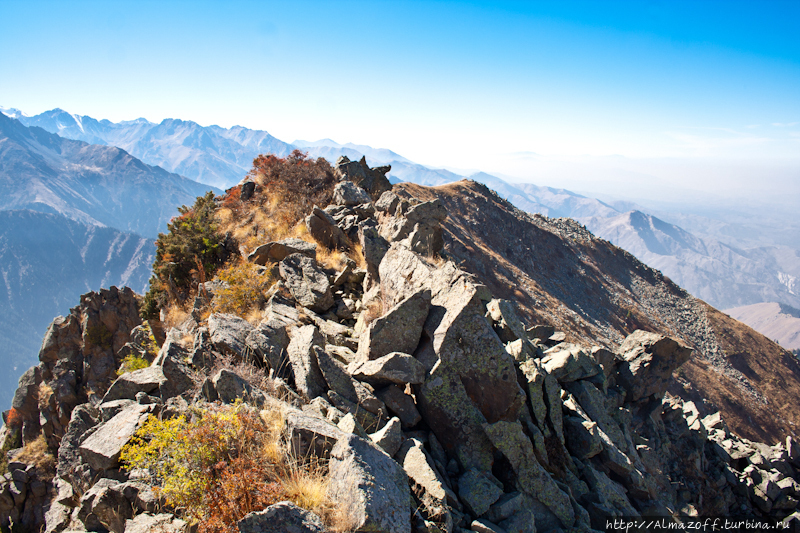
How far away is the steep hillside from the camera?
4372cm

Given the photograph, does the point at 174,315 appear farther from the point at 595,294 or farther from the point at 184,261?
the point at 595,294

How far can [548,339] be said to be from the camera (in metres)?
12.2

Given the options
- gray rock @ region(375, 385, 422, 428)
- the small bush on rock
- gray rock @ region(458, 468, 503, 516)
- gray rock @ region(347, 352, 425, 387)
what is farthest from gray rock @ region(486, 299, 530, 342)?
the small bush on rock

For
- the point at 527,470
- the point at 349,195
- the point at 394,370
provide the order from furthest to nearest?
the point at 349,195 < the point at 394,370 < the point at 527,470

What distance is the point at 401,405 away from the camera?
601 centimetres

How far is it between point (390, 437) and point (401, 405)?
894 mm

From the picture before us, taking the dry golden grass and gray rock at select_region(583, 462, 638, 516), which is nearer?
gray rock at select_region(583, 462, 638, 516)

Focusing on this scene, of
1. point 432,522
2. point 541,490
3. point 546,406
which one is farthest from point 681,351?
point 432,522

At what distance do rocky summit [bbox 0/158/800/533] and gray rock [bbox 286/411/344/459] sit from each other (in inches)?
1.0

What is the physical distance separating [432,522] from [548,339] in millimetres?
9170

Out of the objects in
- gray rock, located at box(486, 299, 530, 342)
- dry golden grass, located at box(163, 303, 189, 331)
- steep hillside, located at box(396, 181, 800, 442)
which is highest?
gray rock, located at box(486, 299, 530, 342)

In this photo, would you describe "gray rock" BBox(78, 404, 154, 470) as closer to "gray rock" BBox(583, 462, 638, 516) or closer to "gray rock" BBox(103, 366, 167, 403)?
"gray rock" BBox(103, 366, 167, 403)

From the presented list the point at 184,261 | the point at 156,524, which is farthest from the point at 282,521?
the point at 184,261

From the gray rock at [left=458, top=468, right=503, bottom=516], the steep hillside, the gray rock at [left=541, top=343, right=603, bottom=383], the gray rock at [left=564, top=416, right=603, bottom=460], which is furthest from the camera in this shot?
the steep hillside
